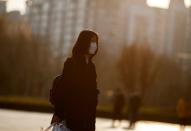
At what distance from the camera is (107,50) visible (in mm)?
113000

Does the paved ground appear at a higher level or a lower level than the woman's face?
lower

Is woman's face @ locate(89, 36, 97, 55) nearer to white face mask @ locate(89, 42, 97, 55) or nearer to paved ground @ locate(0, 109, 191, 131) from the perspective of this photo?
white face mask @ locate(89, 42, 97, 55)

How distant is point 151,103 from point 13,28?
22299 mm

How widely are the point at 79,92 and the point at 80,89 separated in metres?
0.03

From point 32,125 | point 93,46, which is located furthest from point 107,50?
point 93,46

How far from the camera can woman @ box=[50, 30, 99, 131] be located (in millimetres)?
7445

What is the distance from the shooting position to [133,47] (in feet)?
314

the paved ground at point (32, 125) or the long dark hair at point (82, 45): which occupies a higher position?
the long dark hair at point (82, 45)

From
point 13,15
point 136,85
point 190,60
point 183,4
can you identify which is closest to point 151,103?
point 136,85

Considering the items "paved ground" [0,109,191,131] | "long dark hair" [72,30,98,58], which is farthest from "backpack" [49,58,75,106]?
"paved ground" [0,109,191,131]

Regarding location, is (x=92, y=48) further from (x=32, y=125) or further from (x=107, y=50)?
(x=107, y=50)

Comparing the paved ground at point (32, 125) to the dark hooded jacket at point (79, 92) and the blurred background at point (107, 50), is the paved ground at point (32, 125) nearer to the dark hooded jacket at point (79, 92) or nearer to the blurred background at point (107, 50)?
the blurred background at point (107, 50)

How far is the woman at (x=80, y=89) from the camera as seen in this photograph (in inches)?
293

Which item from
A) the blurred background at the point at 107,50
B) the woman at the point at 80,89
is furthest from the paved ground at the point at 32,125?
the woman at the point at 80,89
